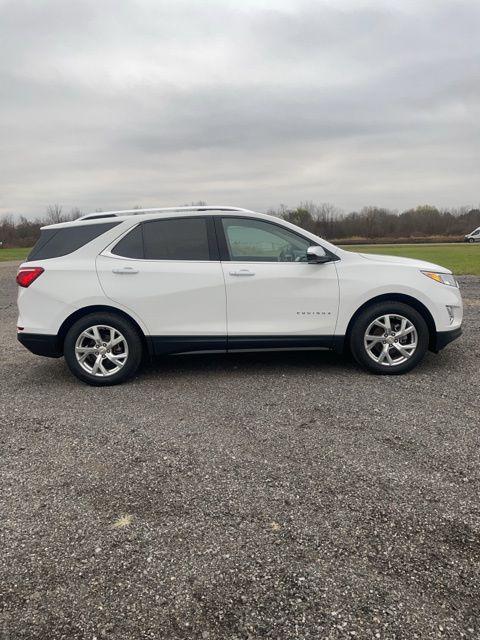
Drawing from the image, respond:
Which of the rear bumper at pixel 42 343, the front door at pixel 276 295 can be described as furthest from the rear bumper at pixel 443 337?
the rear bumper at pixel 42 343

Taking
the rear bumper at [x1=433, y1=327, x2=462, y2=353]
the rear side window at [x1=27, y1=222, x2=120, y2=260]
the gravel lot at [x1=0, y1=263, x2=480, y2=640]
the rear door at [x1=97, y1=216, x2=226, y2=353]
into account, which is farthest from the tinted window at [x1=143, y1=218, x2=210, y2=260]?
the rear bumper at [x1=433, y1=327, x2=462, y2=353]

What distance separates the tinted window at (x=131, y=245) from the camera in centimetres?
508

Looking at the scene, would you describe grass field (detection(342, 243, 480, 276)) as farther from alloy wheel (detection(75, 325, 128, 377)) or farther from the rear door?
alloy wheel (detection(75, 325, 128, 377))

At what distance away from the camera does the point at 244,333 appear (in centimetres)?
507

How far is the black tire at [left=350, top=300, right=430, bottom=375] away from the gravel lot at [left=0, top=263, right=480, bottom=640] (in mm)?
270

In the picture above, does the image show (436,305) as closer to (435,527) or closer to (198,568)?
(435,527)

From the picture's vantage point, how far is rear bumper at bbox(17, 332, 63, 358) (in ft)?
16.5

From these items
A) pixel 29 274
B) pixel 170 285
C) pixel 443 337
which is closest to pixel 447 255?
pixel 443 337

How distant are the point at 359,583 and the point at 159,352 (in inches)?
130

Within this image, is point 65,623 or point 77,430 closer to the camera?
point 65,623

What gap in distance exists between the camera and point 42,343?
5031 mm

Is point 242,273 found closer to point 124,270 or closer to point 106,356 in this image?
point 124,270

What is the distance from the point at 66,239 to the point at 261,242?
6.79 ft

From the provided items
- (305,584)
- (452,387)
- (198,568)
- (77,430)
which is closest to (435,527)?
(305,584)
